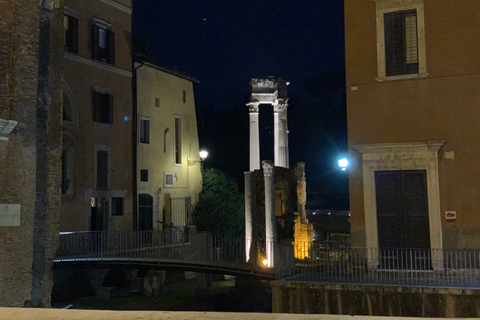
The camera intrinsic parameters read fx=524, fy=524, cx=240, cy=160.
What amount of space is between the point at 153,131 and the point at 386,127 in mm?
15309

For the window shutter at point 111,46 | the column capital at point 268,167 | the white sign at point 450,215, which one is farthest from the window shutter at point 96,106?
the white sign at point 450,215

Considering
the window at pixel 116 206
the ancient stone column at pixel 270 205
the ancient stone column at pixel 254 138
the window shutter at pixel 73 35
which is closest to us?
the ancient stone column at pixel 270 205

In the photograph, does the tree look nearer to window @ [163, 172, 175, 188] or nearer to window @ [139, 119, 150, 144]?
window @ [163, 172, 175, 188]

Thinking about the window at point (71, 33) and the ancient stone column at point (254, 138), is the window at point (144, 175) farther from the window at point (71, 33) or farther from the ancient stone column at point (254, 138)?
the window at point (71, 33)

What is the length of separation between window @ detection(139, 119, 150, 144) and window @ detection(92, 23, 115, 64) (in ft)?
11.3

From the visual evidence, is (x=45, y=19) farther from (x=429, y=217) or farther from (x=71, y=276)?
(x=429, y=217)

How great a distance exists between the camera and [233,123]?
5072 cm

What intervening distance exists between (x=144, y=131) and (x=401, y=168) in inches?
625

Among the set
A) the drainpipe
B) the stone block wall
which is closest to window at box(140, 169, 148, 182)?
the drainpipe

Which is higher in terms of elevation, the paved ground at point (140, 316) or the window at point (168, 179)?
the window at point (168, 179)

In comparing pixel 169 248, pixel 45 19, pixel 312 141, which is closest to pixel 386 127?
pixel 169 248

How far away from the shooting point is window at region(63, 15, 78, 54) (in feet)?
74.2

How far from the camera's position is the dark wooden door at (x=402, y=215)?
1384 cm

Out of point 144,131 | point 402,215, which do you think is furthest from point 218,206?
point 402,215
